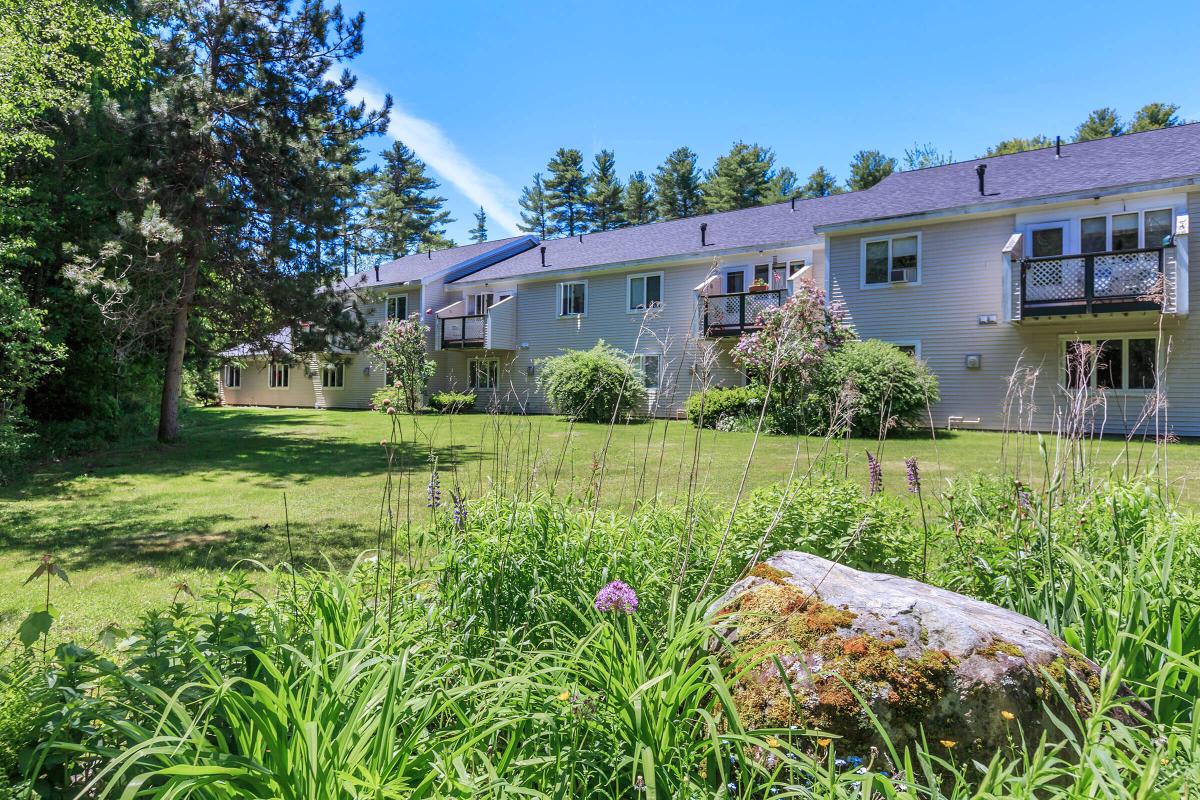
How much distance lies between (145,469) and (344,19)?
997 cm

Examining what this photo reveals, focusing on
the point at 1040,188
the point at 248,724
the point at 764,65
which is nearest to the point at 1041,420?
the point at 1040,188

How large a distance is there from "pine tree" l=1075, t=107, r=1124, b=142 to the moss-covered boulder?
43.7 metres

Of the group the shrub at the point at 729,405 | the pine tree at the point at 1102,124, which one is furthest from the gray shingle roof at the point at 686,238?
the pine tree at the point at 1102,124

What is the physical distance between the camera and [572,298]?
24734mm

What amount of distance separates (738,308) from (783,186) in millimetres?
27561

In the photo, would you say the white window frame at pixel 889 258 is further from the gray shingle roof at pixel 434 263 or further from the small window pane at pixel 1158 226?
the gray shingle roof at pixel 434 263

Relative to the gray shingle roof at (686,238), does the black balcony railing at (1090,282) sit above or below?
below

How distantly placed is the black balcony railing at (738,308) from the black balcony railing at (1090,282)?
239 inches

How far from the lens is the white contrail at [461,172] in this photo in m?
32.7

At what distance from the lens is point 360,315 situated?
49.2 feet

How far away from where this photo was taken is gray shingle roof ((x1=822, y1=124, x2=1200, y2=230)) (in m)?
15.3

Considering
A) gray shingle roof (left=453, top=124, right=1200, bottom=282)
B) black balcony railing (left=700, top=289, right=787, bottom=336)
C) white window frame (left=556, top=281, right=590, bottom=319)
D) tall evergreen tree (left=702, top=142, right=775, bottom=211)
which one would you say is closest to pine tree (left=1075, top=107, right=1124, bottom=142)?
tall evergreen tree (left=702, top=142, right=775, bottom=211)

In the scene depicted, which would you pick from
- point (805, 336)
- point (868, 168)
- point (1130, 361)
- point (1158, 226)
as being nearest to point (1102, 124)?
point (868, 168)

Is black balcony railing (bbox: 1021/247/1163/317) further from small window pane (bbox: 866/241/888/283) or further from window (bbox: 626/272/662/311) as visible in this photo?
window (bbox: 626/272/662/311)
